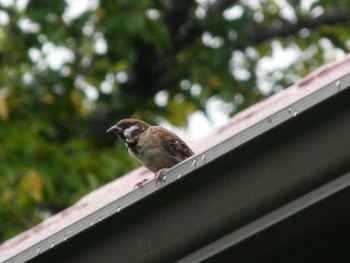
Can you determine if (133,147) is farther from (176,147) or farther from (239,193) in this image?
(239,193)

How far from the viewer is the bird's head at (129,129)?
217 inches

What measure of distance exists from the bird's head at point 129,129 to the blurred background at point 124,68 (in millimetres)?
4205

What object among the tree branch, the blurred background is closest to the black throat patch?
the blurred background

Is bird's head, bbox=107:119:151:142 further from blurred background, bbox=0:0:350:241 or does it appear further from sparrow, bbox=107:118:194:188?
blurred background, bbox=0:0:350:241

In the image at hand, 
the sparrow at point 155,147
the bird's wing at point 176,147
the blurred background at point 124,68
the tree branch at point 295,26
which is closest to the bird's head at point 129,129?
the sparrow at point 155,147

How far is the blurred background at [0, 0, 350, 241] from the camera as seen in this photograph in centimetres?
1062

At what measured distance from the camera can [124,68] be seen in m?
12.5

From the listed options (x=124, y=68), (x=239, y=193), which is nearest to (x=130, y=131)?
(x=239, y=193)

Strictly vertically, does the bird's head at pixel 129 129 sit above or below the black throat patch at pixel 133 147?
above

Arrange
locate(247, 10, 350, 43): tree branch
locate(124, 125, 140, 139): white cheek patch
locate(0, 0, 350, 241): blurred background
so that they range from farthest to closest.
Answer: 1. locate(247, 10, 350, 43): tree branch
2. locate(0, 0, 350, 241): blurred background
3. locate(124, 125, 140, 139): white cheek patch

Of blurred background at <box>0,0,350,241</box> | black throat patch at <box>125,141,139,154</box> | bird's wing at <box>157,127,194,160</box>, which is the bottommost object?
bird's wing at <box>157,127,194,160</box>

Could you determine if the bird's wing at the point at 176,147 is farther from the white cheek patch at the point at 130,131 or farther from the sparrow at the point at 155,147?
the white cheek patch at the point at 130,131

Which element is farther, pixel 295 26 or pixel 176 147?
pixel 295 26

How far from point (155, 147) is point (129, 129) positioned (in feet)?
0.92
